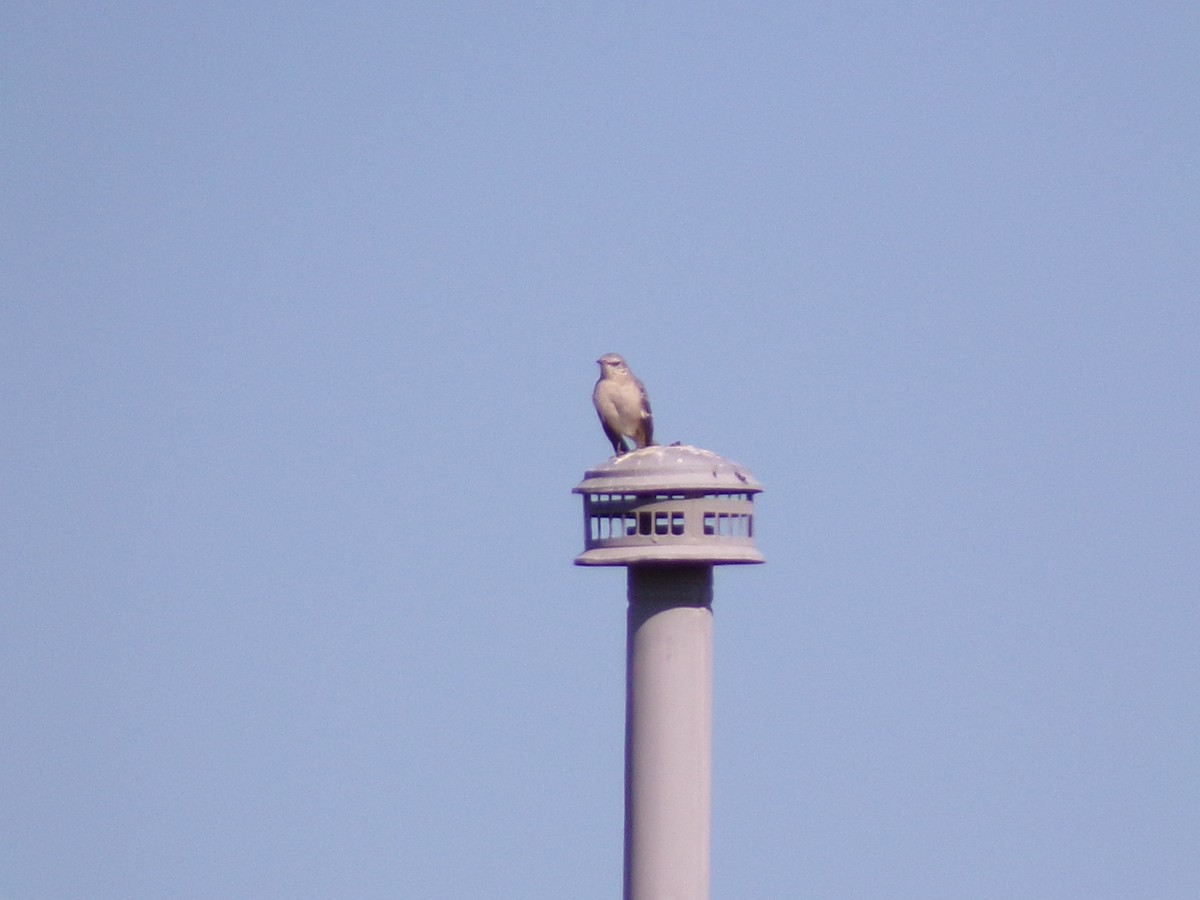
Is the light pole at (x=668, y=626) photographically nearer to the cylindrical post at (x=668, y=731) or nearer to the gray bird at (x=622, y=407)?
the cylindrical post at (x=668, y=731)

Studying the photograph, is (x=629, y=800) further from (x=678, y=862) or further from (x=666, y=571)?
(x=666, y=571)

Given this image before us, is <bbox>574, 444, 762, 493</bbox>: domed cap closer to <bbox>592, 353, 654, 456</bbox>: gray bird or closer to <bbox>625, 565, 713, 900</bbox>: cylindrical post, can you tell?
<bbox>625, 565, 713, 900</bbox>: cylindrical post

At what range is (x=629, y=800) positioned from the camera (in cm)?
2172

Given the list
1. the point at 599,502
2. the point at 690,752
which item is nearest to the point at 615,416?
the point at 599,502

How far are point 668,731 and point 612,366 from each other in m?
4.62

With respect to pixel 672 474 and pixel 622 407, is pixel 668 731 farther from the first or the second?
pixel 622 407

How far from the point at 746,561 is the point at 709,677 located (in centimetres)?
126

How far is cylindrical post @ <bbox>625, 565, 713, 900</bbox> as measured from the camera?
21469mm

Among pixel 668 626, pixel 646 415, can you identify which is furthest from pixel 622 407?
pixel 668 626

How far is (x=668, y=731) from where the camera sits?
851 inches

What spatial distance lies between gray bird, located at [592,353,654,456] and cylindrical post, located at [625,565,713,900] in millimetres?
2756

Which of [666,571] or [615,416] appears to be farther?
[615,416]

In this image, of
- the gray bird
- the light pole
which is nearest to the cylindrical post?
the light pole

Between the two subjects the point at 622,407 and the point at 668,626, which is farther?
the point at 622,407
